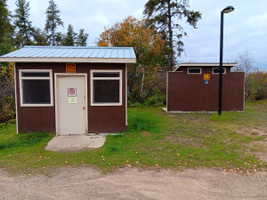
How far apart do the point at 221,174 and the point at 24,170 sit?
397 cm

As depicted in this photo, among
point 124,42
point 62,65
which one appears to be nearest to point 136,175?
point 62,65

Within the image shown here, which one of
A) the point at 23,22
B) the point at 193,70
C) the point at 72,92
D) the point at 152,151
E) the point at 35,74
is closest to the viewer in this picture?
the point at 152,151

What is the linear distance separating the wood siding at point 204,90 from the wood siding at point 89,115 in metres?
5.53

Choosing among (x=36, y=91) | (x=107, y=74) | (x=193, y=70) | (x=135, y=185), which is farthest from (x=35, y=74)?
(x=193, y=70)

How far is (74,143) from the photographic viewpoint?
5.68m

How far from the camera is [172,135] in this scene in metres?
6.46

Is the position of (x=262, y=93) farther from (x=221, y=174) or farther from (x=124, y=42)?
(x=221, y=174)

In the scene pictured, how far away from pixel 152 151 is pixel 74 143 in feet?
7.78

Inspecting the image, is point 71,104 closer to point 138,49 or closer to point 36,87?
point 36,87

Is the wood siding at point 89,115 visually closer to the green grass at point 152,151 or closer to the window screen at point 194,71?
the green grass at point 152,151

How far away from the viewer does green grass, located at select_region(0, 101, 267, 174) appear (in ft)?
13.6

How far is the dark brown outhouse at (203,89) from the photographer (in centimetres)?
1142

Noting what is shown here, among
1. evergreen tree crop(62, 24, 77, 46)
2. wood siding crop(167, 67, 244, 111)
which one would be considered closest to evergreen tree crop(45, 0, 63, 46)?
evergreen tree crop(62, 24, 77, 46)

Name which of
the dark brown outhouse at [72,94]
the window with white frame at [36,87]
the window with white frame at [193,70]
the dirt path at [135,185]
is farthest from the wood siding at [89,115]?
the window with white frame at [193,70]
